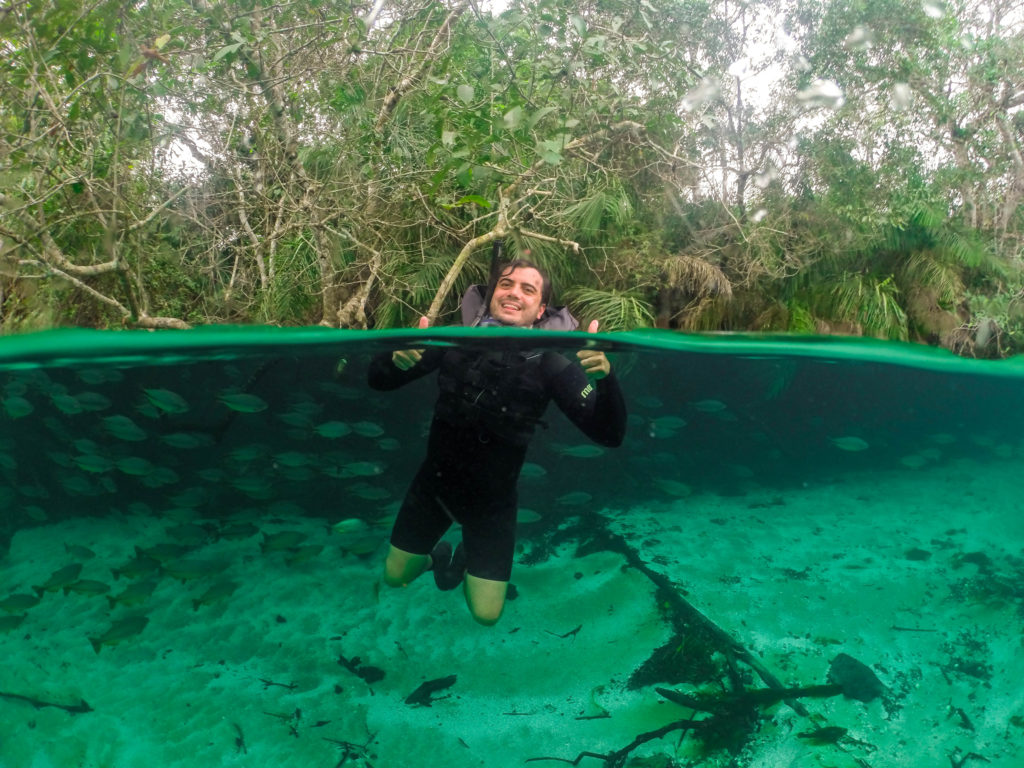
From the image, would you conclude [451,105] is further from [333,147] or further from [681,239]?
[681,239]

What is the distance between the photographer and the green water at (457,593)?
5.32 m

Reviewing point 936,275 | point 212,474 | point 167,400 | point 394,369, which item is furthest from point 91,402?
point 936,275

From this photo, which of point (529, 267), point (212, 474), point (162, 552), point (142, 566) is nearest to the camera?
point (529, 267)

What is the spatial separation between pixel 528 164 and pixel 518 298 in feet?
8.67

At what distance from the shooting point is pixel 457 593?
6.23 metres

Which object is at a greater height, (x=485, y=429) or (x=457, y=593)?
(x=485, y=429)

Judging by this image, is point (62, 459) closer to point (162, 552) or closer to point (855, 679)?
point (162, 552)

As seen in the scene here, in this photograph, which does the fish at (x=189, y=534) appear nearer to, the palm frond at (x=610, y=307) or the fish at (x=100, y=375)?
the fish at (x=100, y=375)

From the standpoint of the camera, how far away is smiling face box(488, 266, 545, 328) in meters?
4.94

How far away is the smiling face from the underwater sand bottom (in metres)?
2.90

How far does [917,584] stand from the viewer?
707 centimetres

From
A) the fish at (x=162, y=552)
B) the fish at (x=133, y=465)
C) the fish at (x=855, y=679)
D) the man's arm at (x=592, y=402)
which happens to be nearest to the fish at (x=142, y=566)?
the fish at (x=162, y=552)

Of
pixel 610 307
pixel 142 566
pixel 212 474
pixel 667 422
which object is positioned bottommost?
pixel 142 566

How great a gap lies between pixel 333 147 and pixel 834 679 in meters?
7.46
